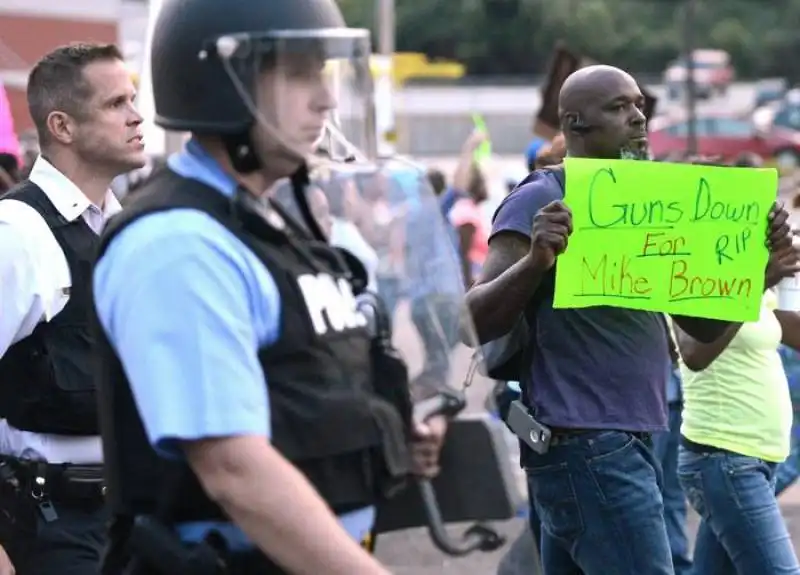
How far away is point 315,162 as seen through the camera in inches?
97.3

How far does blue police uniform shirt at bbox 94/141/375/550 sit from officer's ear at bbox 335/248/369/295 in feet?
0.62

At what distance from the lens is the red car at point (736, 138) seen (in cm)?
4016

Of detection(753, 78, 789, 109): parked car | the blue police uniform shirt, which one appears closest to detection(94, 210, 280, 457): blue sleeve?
the blue police uniform shirt

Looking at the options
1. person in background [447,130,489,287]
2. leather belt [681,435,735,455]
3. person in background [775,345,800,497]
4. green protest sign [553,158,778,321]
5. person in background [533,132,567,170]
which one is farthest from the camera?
person in background [447,130,489,287]

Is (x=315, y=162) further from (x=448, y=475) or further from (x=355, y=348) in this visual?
(x=448, y=475)

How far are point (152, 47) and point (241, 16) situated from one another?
21 cm

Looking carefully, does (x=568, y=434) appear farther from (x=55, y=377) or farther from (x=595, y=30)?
(x=595, y=30)

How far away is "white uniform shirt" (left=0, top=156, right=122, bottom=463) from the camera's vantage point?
3883 millimetres

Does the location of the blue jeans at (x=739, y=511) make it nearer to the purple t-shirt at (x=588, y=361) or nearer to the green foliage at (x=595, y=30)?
the purple t-shirt at (x=588, y=361)

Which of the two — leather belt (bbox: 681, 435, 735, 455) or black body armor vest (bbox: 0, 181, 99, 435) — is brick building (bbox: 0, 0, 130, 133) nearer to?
leather belt (bbox: 681, 435, 735, 455)

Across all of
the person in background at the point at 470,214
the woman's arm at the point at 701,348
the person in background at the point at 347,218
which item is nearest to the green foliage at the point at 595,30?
the person in background at the point at 470,214

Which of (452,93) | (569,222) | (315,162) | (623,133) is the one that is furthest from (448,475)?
(452,93)

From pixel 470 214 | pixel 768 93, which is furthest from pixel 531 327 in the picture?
pixel 768 93

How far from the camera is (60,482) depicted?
12.9 feet
